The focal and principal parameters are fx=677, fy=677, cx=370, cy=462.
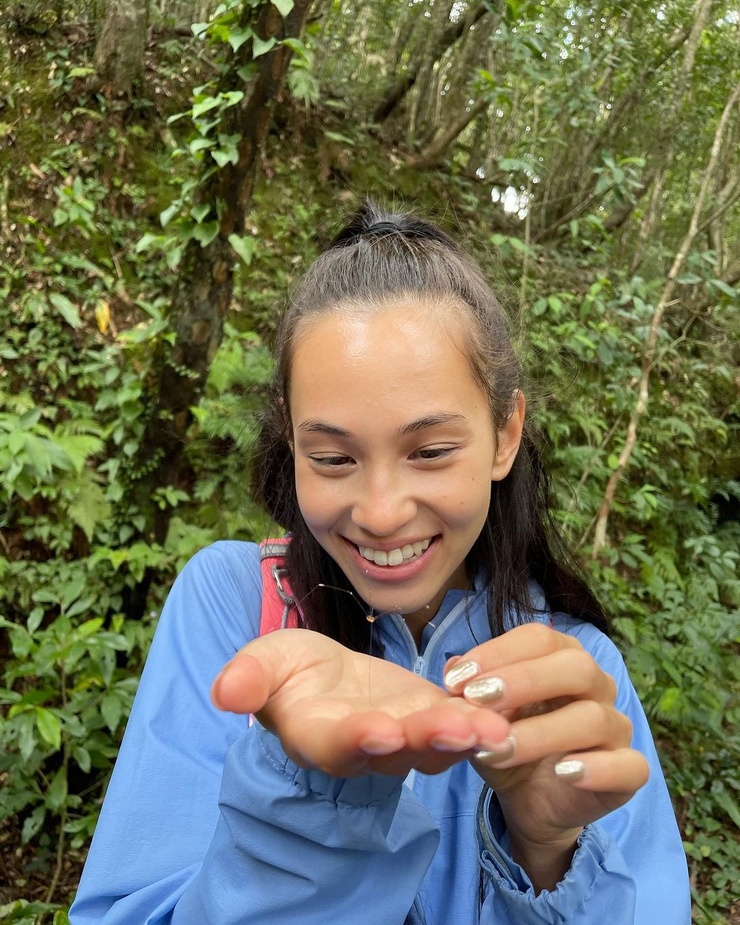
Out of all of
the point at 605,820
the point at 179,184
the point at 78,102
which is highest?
the point at 78,102

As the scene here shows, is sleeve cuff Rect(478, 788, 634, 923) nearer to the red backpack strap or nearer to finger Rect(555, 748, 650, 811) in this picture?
finger Rect(555, 748, 650, 811)

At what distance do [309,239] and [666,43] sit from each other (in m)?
4.17

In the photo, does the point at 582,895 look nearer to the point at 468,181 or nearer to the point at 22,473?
the point at 22,473

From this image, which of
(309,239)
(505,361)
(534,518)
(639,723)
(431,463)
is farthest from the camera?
(309,239)

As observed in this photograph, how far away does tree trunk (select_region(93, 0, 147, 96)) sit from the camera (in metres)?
5.20

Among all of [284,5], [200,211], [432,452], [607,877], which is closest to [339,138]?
[200,211]

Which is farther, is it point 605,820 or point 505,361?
point 505,361

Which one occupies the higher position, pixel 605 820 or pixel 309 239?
pixel 309 239

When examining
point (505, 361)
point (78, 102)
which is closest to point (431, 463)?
point (505, 361)

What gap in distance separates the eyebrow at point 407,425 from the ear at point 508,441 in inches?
10.4

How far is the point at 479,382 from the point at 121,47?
529 cm

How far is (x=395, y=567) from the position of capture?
4.64ft

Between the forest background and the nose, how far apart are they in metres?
0.90

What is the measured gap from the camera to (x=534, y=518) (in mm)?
1827
